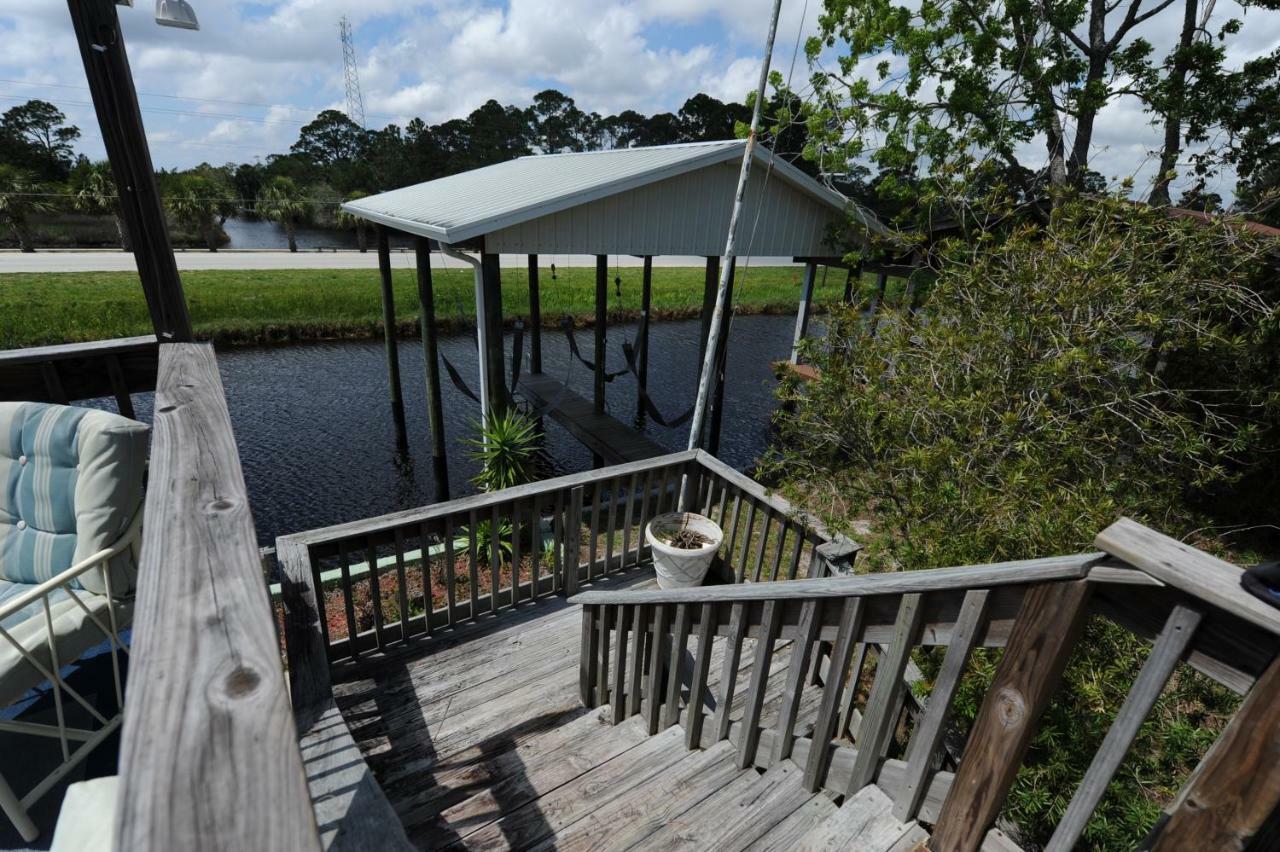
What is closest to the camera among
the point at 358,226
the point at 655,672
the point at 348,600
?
the point at 655,672

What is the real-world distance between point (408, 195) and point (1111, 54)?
954 centimetres

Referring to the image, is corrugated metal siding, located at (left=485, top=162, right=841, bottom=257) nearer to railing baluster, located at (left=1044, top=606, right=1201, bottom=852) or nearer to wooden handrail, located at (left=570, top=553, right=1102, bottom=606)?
wooden handrail, located at (left=570, top=553, right=1102, bottom=606)

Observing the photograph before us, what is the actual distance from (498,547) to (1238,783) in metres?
2.77

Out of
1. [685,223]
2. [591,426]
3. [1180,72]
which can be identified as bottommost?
[591,426]

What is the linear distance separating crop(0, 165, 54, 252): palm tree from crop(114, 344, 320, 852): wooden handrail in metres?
27.9

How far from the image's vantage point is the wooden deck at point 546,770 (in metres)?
1.73

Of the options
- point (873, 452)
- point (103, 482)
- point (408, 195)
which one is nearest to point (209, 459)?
point (103, 482)

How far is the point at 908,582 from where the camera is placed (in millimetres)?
1231

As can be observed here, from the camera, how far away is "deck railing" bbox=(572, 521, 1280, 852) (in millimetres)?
805

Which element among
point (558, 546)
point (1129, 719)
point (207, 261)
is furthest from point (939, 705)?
point (207, 261)

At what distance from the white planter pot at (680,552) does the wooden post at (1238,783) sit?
2529 mm

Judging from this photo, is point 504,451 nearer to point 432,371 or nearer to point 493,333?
point 493,333

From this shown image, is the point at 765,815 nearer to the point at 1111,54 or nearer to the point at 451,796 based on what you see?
the point at 451,796

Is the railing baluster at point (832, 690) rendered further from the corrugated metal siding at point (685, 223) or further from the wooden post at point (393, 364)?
the wooden post at point (393, 364)
